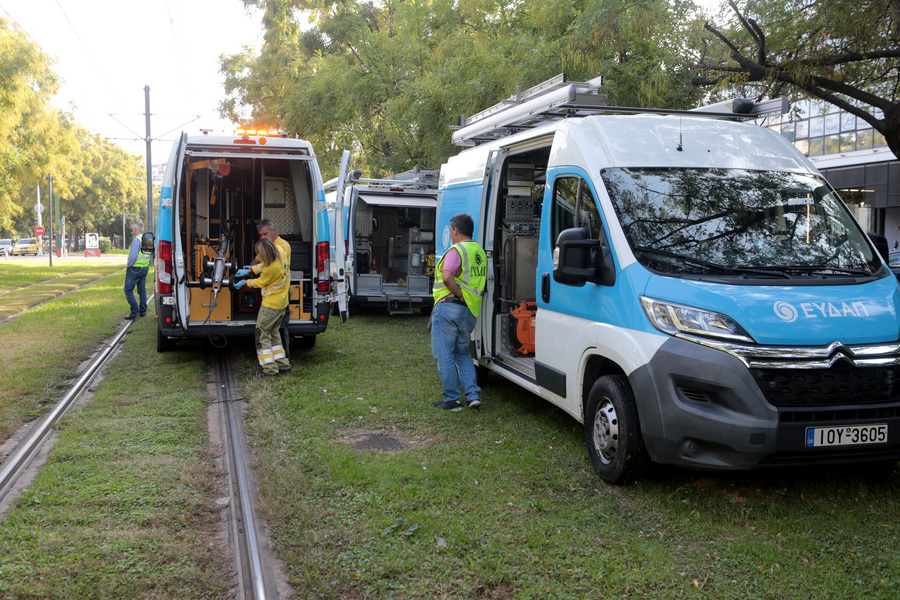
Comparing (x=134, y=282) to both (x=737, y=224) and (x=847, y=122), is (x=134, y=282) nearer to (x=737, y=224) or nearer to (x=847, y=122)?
(x=737, y=224)

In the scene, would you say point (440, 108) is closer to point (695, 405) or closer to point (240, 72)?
point (695, 405)

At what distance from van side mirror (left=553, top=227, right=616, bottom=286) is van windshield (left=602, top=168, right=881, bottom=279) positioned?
0.76 feet

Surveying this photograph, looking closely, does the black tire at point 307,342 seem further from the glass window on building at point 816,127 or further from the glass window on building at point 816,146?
the glass window on building at point 816,146

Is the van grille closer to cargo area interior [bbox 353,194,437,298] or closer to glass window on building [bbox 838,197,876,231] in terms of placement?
cargo area interior [bbox 353,194,437,298]

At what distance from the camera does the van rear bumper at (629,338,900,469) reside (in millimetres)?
4305

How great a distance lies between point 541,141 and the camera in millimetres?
6715

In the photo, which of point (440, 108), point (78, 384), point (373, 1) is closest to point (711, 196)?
point (78, 384)

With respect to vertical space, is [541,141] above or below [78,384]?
above

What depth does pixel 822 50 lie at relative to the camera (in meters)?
8.86

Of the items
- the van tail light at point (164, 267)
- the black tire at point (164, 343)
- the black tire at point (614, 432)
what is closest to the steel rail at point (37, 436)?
the black tire at point (164, 343)

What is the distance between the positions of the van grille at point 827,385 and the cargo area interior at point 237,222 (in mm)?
6439

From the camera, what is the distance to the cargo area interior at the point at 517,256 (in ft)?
25.1

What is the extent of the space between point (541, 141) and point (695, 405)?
121 inches

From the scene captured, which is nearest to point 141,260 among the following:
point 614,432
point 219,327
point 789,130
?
point 219,327
